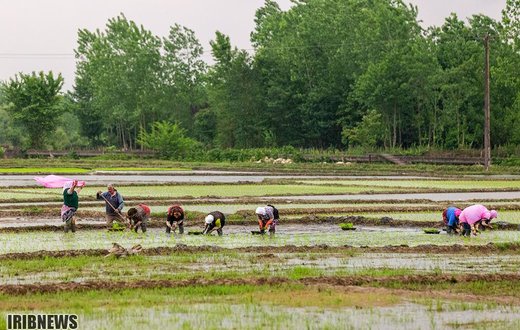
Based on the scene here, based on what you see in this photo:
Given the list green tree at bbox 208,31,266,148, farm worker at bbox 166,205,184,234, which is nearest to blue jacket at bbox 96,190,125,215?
farm worker at bbox 166,205,184,234

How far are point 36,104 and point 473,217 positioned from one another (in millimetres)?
72548

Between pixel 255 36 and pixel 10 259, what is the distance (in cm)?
9557

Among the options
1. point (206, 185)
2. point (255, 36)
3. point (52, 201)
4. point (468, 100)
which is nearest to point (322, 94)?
point (468, 100)

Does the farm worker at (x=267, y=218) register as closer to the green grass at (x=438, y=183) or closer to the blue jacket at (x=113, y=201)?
the blue jacket at (x=113, y=201)

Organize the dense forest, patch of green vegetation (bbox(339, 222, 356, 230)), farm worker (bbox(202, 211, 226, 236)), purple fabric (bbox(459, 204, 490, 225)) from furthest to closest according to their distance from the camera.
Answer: the dense forest → patch of green vegetation (bbox(339, 222, 356, 230)) → farm worker (bbox(202, 211, 226, 236)) → purple fabric (bbox(459, 204, 490, 225))

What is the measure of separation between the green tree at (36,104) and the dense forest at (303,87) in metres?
0.11

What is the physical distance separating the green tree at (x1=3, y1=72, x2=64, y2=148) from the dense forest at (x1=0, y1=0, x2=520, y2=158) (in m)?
0.11

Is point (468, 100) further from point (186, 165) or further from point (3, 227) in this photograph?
point (3, 227)

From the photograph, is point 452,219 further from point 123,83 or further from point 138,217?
point 123,83

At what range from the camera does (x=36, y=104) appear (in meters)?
94.4

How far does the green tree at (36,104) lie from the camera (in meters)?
94.1

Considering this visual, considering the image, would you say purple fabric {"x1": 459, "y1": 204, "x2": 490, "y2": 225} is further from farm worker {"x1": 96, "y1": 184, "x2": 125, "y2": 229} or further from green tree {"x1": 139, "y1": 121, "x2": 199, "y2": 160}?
green tree {"x1": 139, "y1": 121, "x2": 199, "y2": 160}

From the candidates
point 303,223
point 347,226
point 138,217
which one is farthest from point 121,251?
point 303,223

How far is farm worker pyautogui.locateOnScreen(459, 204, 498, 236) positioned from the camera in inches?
1049
